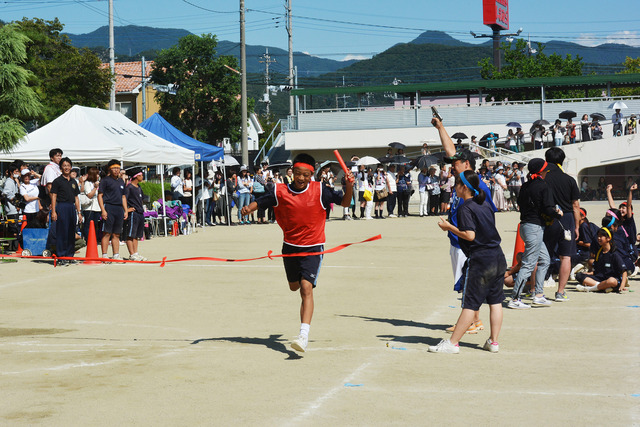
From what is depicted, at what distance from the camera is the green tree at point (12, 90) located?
54.6ft

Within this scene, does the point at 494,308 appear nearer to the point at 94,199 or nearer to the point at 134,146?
the point at 94,199

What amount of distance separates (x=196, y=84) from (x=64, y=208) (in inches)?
2177

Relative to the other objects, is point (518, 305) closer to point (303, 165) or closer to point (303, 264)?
point (303, 264)

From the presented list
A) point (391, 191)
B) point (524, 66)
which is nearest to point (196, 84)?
point (524, 66)

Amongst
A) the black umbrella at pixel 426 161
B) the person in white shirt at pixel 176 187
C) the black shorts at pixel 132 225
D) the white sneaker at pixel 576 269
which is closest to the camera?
the white sneaker at pixel 576 269

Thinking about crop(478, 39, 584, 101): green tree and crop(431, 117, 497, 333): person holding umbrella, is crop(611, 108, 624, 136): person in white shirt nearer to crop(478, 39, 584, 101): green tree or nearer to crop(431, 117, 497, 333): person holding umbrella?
crop(478, 39, 584, 101): green tree

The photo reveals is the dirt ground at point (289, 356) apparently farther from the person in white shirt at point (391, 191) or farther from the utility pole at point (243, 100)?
the utility pole at point (243, 100)

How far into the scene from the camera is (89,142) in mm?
17953

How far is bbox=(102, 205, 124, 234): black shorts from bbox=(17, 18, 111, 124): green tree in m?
28.9

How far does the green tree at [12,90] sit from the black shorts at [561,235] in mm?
11877

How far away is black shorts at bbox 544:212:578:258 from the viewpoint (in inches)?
391

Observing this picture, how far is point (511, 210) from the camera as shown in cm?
3106

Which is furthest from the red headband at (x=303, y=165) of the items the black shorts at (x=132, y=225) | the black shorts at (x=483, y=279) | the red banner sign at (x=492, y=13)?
the red banner sign at (x=492, y=13)

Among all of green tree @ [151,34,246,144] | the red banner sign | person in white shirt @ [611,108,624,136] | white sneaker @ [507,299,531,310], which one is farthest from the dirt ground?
the red banner sign
